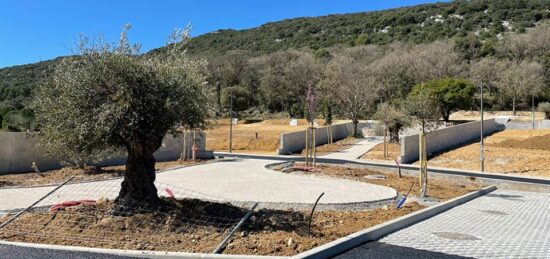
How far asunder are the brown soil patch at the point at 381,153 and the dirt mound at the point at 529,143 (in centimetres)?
647

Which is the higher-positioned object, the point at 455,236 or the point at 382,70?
the point at 382,70

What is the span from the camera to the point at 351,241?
7.25 m

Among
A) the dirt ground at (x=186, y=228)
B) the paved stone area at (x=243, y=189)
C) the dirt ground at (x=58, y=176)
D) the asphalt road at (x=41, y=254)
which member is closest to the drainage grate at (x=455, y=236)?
the dirt ground at (x=186, y=228)

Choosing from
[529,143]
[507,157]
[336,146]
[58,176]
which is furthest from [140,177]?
[529,143]

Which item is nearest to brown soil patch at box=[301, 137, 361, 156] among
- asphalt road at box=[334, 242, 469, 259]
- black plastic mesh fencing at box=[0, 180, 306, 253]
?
black plastic mesh fencing at box=[0, 180, 306, 253]

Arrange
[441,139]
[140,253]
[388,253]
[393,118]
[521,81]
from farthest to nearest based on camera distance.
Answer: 1. [521,81]
2. [393,118]
3. [441,139]
4. [388,253]
5. [140,253]

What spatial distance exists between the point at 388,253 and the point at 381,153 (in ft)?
78.8

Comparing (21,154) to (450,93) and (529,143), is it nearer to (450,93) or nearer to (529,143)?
(529,143)

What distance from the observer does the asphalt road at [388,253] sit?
6716mm

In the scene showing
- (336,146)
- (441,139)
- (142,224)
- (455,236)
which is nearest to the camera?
(142,224)

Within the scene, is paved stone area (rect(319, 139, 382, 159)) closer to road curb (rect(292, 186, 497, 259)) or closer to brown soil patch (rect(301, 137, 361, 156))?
brown soil patch (rect(301, 137, 361, 156))

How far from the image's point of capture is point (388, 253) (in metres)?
6.90

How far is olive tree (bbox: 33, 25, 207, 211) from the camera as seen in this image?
787 cm

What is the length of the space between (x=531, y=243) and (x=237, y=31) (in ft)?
505
